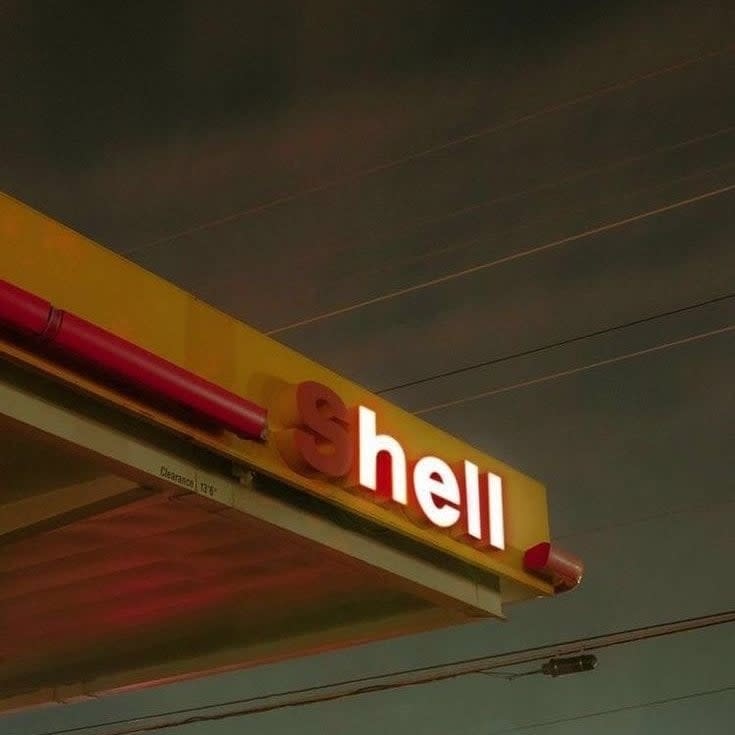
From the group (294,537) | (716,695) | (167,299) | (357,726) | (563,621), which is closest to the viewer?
(167,299)

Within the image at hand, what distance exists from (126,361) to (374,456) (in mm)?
2013

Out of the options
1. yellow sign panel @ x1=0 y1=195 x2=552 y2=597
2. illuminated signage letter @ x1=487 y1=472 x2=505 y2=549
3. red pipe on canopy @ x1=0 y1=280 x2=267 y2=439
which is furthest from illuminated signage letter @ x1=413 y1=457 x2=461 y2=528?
red pipe on canopy @ x1=0 y1=280 x2=267 y2=439

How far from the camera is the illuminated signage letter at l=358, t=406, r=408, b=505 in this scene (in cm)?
787

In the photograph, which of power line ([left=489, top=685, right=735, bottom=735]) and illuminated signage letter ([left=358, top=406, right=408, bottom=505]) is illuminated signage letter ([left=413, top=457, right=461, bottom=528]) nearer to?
illuminated signage letter ([left=358, top=406, right=408, bottom=505])

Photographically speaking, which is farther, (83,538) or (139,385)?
(83,538)

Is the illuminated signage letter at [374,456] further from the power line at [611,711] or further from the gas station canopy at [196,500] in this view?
the power line at [611,711]

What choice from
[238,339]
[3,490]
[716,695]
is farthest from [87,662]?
[716,695]

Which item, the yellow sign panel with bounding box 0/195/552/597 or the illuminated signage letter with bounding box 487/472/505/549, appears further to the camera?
the illuminated signage letter with bounding box 487/472/505/549

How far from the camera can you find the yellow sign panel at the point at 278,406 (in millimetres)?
6531

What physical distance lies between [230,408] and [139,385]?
547 millimetres

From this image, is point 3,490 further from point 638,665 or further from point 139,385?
point 638,665

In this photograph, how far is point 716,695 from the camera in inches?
967

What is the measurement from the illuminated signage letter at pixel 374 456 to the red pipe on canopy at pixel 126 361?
0.95m

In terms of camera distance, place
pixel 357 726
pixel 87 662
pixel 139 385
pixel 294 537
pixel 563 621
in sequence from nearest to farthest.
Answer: pixel 139 385 < pixel 294 537 < pixel 87 662 < pixel 563 621 < pixel 357 726
